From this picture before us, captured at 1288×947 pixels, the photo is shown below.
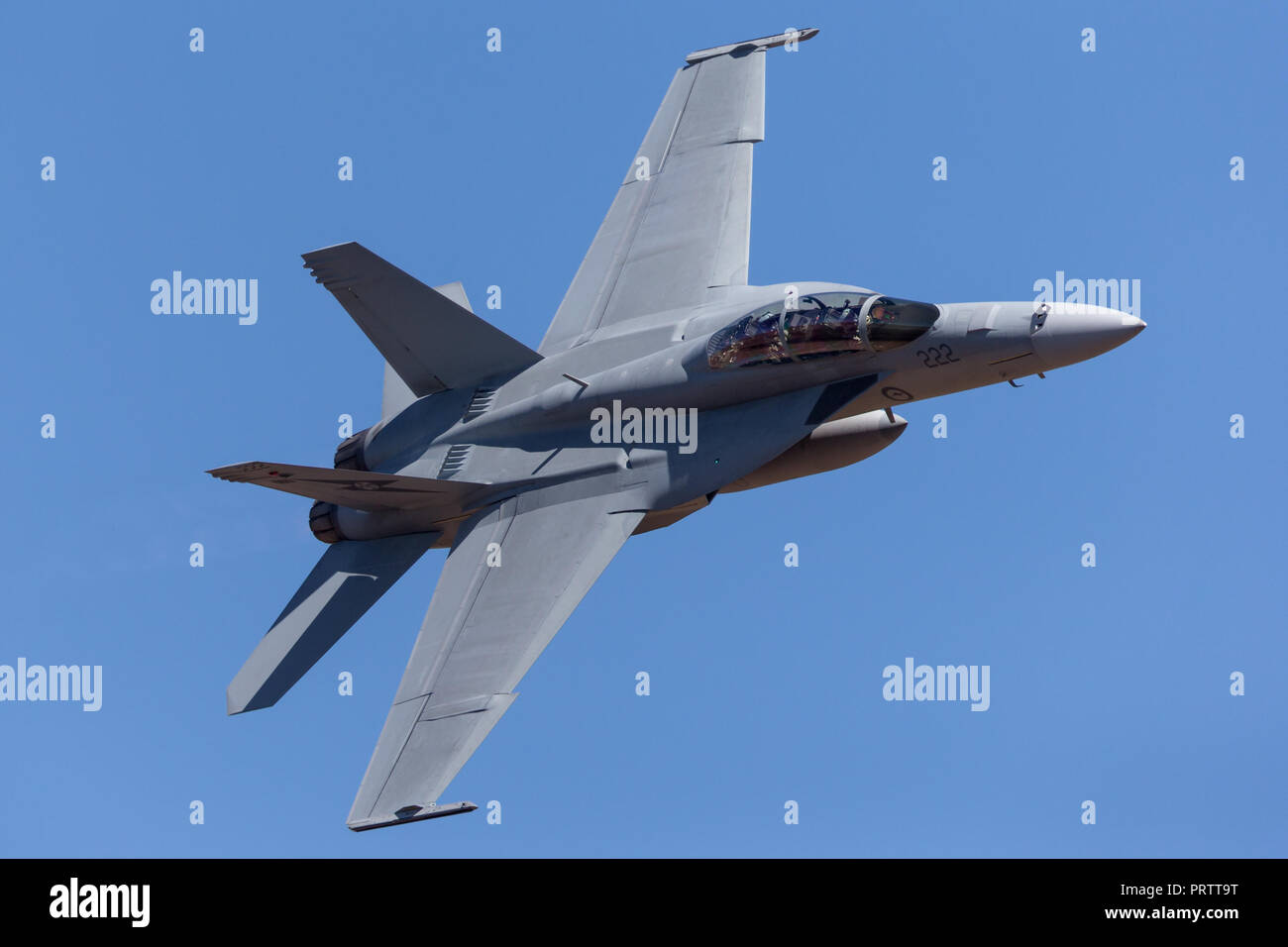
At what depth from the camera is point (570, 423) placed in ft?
91.7

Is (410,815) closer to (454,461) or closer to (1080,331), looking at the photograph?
(454,461)

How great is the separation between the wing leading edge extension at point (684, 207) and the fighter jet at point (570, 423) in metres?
0.06

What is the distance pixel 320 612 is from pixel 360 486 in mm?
2042

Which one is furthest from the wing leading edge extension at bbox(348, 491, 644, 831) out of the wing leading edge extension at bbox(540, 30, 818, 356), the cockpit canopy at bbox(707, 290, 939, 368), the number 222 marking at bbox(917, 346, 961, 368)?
the number 222 marking at bbox(917, 346, 961, 368)

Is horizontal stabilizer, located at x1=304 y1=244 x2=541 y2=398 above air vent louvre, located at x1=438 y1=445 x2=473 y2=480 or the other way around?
above

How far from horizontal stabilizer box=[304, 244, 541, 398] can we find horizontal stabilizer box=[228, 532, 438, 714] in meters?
2.59

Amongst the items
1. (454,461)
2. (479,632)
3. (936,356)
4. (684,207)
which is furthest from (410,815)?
(684,207)

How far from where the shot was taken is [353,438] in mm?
30047

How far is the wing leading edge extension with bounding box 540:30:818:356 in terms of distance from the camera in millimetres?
30062

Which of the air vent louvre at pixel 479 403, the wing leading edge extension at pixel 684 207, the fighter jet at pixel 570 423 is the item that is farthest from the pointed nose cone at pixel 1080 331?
the air vent louvre at pixel 479 403

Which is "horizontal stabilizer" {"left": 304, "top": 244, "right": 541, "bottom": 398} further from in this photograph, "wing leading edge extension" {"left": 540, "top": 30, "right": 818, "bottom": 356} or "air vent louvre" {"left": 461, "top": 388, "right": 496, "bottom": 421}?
"wing leading edge extension" {"left": 540, "top": 30, "right": 818, "bottom": 356}

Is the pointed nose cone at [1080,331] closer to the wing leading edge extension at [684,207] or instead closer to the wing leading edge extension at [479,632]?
the wing leading edge extension at [684,207]

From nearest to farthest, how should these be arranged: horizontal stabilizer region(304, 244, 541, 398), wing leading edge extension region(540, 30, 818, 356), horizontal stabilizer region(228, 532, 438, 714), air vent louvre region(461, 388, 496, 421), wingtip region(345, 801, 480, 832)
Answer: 1. wingtip region(345, 801, 480, 832)
2. horizontal stabilizer region(228, 532, 438, 714)
3. air vent louvre region(461, 388, 496, 421)
4. horizontal stabilizer region(304, 244, 541, 398)
5. wing leading edge extension region(540, 30, 818, 356)

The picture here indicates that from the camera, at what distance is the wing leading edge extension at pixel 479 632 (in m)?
24.6
